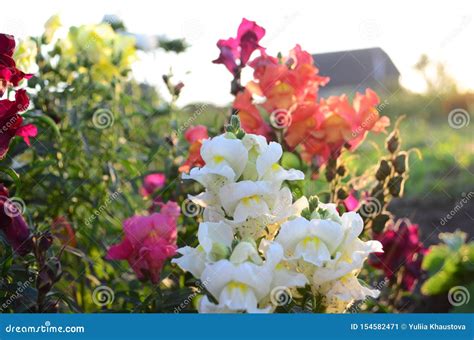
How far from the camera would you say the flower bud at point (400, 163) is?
78.4 inches

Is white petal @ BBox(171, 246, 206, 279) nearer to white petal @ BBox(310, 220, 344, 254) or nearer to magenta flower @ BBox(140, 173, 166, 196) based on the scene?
white petal @ BBox(310, 220, 344, 254)

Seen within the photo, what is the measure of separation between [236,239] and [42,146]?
1037mm

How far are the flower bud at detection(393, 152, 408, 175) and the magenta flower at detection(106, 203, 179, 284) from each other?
0.61 m

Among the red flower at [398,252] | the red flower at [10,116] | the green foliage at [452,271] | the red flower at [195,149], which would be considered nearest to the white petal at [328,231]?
the red flower at [10,116]

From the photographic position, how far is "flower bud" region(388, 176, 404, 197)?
6.57 ft

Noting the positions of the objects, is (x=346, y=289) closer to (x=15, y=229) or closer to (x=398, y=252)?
(x=15, y=229)

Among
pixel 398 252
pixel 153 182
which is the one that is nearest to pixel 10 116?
pixel 153 182

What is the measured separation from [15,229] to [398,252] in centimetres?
123

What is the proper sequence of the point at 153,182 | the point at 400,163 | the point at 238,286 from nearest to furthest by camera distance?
the point at 238,286 → the point at 400,163 → the point at 153,182

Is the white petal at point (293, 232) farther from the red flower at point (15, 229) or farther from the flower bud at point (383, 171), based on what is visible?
the flower bud at point (383, 171)

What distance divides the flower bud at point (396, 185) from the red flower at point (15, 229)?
0.94 metres

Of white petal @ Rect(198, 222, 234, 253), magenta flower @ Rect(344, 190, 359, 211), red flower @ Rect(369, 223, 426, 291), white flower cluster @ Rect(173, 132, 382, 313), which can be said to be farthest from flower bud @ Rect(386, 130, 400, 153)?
white petal @ Rect(198, 222, 234, 253)

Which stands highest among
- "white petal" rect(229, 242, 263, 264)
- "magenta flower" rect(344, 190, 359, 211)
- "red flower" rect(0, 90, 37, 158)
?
"red flower" rect(0, 90, 37, 158)

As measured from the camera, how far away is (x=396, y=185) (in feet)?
6.59
